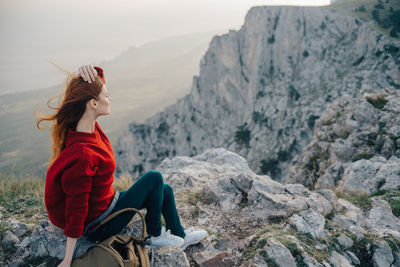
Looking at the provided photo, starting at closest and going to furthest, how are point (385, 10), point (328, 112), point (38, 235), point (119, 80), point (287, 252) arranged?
point (287, 252)
point (38, 235)
point (328, 112)
point (385, 10)
point (119, 80)

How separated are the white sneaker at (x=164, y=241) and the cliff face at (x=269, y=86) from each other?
84.5 feet

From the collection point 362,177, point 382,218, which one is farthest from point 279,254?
point 362,177

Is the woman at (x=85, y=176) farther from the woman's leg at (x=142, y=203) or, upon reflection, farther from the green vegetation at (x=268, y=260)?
the green vegetation at (x=268, y=260)

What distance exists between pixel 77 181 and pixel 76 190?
0.09m

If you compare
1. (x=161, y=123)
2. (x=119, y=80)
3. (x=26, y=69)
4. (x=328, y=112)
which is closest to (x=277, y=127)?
(x=328, y=112)

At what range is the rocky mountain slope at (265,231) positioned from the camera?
3578 mm

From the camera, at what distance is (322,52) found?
1314 inches

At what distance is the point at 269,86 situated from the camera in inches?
1501

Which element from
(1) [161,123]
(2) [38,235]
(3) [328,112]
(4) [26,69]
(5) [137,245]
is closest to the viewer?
(5) [137,245]

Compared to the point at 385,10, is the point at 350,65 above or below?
below

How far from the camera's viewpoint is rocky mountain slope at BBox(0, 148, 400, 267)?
3578 millimetres

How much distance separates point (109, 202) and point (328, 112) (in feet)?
47.0

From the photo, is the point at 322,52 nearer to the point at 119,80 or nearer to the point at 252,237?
the point at 252,237

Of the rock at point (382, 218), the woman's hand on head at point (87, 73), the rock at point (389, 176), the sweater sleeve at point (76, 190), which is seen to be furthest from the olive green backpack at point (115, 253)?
the rock at point (389, 176)
